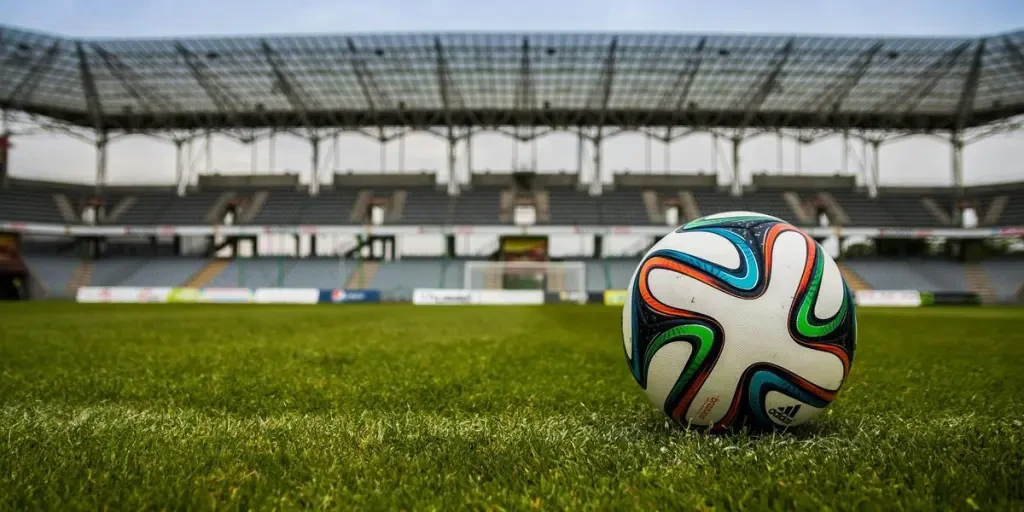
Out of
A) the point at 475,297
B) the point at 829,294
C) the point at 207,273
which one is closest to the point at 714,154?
the point at 475,297

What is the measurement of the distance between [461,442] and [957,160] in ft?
173

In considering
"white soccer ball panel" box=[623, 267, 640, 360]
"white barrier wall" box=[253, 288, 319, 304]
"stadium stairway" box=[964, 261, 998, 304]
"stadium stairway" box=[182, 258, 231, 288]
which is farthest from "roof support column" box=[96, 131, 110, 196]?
"stadium stairway" box=[964, 261, 998, 304]

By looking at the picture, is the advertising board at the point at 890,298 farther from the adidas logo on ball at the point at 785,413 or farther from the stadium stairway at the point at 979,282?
the adidas logo on ball at the point at 785,413

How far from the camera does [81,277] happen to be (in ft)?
144

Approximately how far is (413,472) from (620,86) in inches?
1576

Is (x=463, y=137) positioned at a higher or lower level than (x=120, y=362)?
higher

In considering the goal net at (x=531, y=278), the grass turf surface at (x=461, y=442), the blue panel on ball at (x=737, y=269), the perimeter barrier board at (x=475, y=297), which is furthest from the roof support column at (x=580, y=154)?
the blue panel on ball at (x=737, y=269)

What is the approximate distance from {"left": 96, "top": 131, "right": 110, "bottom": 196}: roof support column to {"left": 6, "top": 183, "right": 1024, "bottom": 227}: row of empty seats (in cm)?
114

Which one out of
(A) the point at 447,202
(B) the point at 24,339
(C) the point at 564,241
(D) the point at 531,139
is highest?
(D) the point at 531,139

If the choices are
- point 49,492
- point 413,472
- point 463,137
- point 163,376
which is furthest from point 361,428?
point 463,137

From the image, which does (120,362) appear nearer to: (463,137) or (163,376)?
(163,376)

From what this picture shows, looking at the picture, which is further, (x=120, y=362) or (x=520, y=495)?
(x=120, y=362)

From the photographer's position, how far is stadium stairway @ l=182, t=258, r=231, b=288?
139 feet

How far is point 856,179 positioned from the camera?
48219mm
